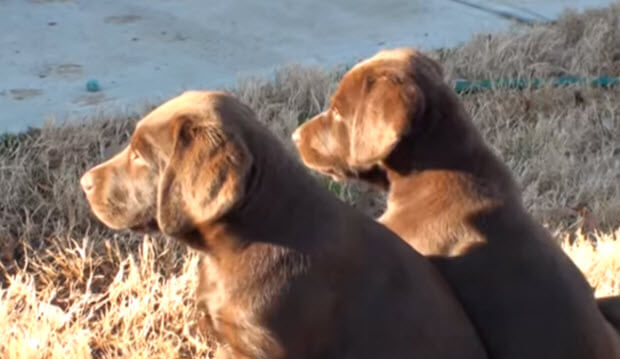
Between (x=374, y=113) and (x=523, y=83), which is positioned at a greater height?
(x=374, y=113)

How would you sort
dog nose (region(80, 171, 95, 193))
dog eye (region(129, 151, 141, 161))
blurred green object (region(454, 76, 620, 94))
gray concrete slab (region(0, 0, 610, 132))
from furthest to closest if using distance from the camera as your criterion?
blurred green object (region(454, 76, 620, 94)) < gray concrete slab (region(0, 0, 610, 132)) < dog nose (region(80, 171, 95, 193)) < dog eye (region(129, 151, 141, 161))

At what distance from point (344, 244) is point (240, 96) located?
3092mm

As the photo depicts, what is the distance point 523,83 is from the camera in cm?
769

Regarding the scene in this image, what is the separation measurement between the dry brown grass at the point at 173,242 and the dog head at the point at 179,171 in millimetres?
800

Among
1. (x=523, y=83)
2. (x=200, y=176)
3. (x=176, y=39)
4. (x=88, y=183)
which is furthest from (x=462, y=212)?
(x=176, y=39)

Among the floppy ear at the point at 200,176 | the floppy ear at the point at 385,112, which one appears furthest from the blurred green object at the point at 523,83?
the floppy ear at the point at 200,176

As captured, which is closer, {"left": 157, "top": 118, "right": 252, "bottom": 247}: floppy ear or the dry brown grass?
{"left": 157, "top": 118, "right": 252, "bottom": 247}: floppy ear

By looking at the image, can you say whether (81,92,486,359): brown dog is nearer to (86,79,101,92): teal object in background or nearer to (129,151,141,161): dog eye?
(129,151,141,161): dog eye

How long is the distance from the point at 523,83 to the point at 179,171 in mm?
4210

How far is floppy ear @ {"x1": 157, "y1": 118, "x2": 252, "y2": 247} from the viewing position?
12.3ft

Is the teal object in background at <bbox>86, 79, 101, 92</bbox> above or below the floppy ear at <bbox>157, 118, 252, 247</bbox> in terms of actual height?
below

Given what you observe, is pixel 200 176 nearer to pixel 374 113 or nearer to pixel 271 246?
pixel 271 246

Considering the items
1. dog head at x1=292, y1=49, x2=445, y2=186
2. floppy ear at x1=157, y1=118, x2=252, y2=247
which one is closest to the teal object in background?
dog head at x1=292, y1=49, x2=445, y2=186

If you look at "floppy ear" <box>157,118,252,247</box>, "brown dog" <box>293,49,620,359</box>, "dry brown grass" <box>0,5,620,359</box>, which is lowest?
"dry brown grass" <box>0,5,620,359</box>
